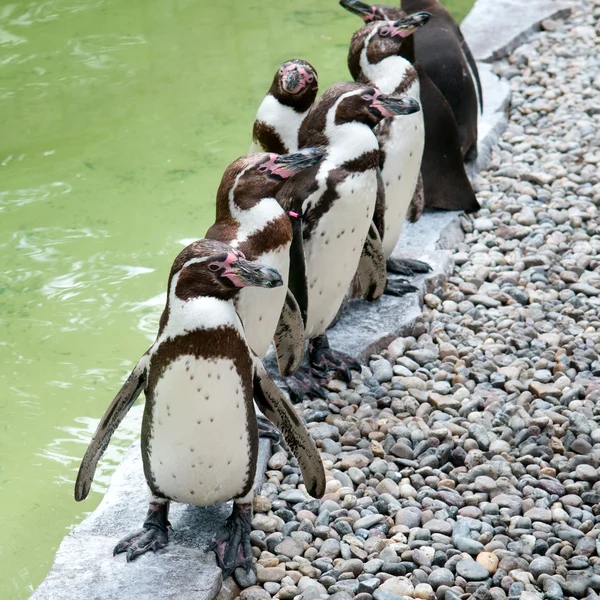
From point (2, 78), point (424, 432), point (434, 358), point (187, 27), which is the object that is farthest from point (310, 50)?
point (424, 432)

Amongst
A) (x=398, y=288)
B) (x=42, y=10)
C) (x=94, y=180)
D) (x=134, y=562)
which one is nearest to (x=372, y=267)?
(x=398, y=288)

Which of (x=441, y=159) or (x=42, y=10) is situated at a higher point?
(x=441, y=159)

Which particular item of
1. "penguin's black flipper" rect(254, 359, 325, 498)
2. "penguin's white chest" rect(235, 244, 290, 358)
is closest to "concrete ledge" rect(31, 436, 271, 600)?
"penguin's black flipper" rect(254, 359, 325, 498)

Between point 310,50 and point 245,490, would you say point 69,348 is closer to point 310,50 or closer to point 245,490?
point 245,490

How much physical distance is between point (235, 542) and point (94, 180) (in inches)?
143

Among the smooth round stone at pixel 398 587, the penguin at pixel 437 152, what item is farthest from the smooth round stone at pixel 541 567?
the penguin at pixel 437 152

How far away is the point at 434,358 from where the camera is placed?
409 cm

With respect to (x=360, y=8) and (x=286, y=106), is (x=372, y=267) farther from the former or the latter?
(x=360, y=8)

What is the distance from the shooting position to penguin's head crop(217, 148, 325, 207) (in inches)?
120

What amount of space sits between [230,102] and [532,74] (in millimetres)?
2130

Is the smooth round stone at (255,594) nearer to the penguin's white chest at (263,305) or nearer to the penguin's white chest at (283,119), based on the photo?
the penguin's white chest at (263,305)

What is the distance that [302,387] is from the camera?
3.73 meters

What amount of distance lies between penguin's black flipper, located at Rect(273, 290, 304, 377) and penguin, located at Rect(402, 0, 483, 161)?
7.18 ft

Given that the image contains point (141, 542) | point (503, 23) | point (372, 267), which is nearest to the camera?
point (141, 542)
